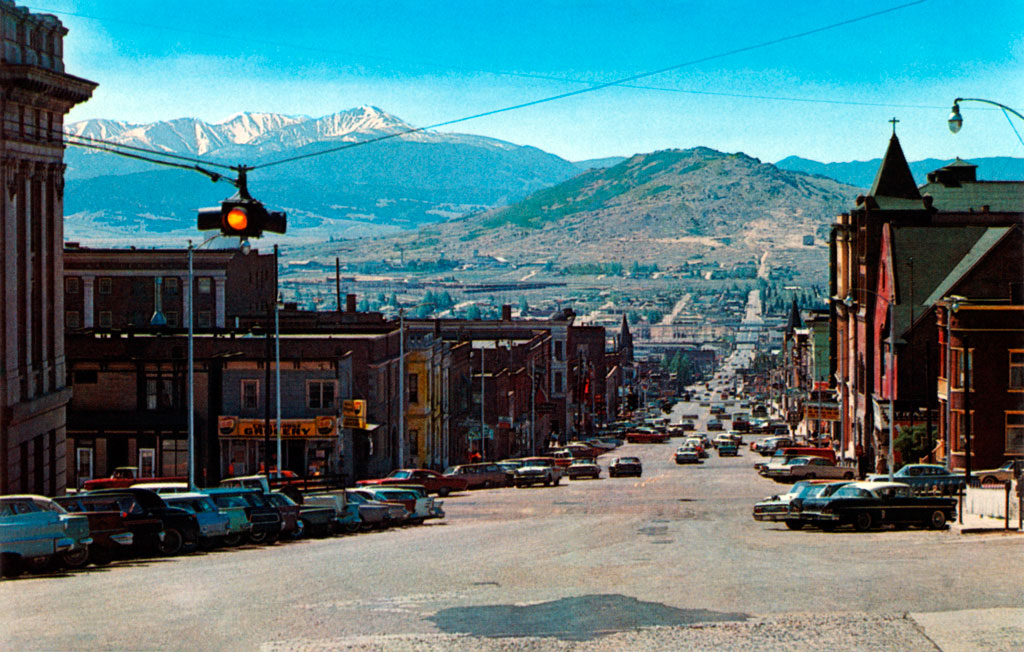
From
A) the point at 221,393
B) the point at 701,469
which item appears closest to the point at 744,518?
the point at 221,393

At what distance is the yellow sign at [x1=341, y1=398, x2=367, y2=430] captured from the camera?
71438 mm

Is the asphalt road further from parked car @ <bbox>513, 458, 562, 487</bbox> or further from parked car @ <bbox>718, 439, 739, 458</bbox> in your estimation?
parked car @ <bbox>718, 439, 739, 458</bbox>

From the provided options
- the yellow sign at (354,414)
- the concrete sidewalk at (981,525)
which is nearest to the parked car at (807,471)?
the yellow sign at (354,414)

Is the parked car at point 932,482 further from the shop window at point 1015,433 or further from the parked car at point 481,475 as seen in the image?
the parked car at point 481,475

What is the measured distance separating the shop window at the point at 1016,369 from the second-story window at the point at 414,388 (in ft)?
114

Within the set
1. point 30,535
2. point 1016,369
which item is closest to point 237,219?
point 30,535

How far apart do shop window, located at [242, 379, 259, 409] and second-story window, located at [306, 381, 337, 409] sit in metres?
2.58

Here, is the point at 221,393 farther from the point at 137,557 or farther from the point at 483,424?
the point at 137,557

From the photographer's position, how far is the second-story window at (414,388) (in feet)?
285

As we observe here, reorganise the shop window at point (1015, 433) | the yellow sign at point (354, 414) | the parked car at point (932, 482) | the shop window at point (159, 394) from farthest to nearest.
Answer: the shop window at point (159, 394), the yellow sign at point (354, 414), the shop window at point (1015, 433), the parked car at point (932, 482)

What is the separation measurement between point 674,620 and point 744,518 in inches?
1148

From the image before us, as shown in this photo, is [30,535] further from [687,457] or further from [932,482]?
[687,457]

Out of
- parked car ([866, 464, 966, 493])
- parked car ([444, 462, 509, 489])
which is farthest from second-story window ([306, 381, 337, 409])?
parked car ([866, 464, 966, 493])

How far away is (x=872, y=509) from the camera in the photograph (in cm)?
4144
